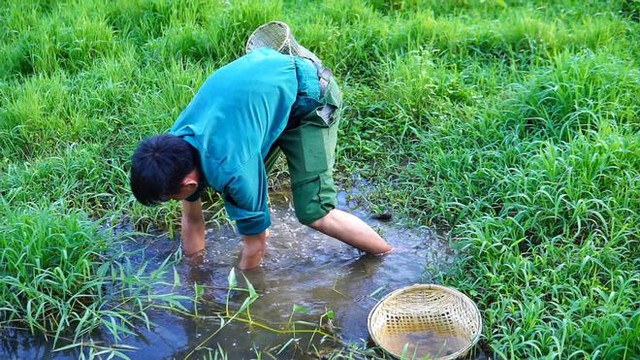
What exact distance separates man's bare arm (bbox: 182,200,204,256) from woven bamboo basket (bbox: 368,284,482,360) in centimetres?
116

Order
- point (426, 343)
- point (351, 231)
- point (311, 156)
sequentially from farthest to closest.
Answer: point (351, 231) < point (311, 156) < point (426, 343)

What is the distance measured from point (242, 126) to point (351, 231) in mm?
1056

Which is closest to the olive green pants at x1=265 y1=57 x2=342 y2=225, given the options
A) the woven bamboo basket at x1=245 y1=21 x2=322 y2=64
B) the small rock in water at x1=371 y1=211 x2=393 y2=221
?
the woven bamboo basket at x1=245 y1=21 x2=322 y2=64

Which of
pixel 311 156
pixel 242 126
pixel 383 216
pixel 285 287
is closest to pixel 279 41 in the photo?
pixel 311 156

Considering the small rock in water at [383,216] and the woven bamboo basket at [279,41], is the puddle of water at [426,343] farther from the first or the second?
the woven bamboo basket at [279,41]

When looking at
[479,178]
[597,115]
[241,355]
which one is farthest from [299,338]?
[597,115]

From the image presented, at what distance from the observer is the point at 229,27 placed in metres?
6.11

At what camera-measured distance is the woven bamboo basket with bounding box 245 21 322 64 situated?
13.8 feet

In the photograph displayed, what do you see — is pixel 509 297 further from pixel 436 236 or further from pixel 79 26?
pixel 79 26

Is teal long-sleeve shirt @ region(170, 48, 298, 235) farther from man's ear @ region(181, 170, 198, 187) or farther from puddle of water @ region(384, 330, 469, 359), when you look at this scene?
puddle of water @ region(384, 330, 469, 359)

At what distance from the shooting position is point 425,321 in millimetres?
3916

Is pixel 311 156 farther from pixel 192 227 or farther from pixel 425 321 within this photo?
pixel 425 321

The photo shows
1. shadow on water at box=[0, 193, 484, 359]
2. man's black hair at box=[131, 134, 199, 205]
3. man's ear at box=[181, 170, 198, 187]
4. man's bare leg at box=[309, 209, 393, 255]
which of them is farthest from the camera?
man's bare leg at box=[309, 209, 393, 255]

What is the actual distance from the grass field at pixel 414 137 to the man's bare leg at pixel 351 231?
1.46ft
